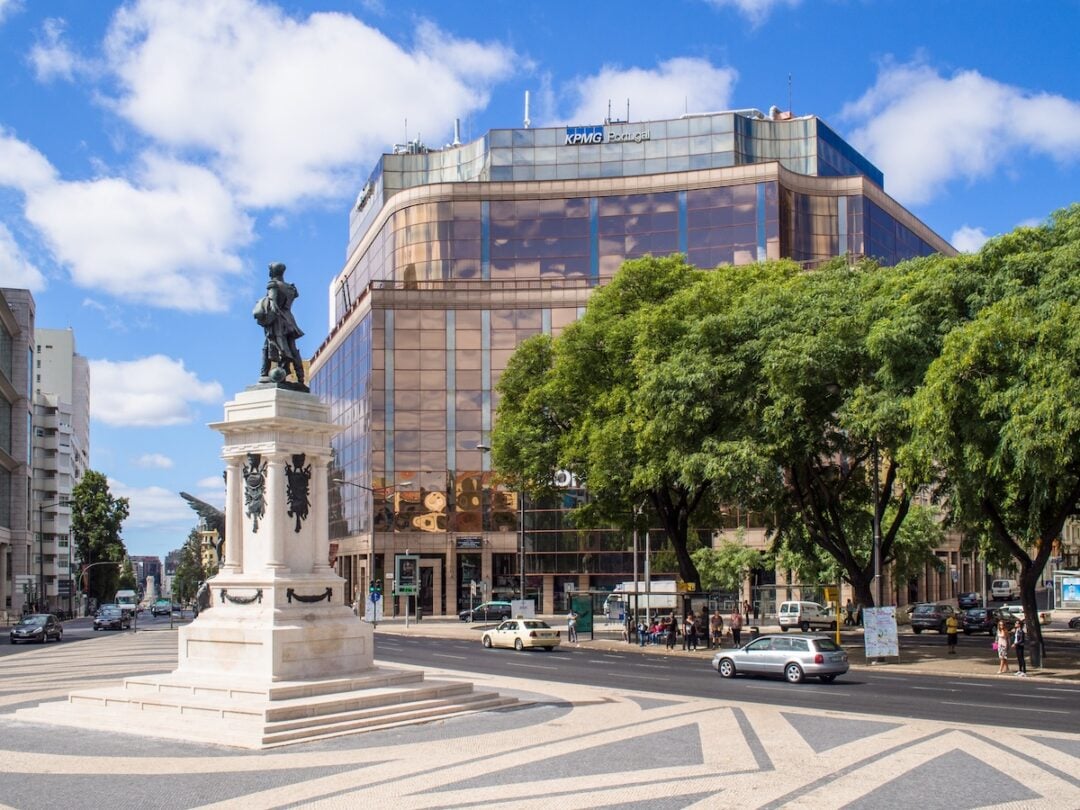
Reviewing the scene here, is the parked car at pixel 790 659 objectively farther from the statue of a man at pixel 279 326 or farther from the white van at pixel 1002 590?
the white van at pixel 1002 590

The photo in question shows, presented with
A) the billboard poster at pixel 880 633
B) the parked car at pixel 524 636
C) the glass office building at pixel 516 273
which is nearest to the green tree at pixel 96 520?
the glass office building at pixel 516 273

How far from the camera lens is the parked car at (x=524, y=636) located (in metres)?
46.9

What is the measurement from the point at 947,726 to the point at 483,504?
201 feet

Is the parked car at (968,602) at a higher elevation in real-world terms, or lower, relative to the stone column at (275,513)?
lower

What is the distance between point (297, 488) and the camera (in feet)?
76.2

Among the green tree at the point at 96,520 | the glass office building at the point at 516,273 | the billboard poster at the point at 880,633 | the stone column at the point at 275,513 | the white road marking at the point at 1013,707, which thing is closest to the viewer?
the stone column at the point at 275,513

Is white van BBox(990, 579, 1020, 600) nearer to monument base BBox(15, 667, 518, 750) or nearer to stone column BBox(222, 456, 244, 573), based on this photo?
monument base BBox(15, 667, 518, 750)

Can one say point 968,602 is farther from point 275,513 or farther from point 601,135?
point 275,513

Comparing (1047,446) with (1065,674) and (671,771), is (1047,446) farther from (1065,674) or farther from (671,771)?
(671,771)

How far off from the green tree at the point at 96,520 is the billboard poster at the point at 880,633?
335 ft

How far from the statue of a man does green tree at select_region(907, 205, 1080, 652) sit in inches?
701

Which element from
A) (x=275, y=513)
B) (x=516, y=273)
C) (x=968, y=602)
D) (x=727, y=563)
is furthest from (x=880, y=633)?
(x=516, y=273)

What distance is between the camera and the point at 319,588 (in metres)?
22.9

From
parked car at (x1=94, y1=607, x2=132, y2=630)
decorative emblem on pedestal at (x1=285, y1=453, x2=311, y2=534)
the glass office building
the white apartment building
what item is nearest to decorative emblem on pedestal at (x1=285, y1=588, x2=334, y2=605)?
decorative emblem on pedestal at (x1=285, y1=453, x2=311, y2=534)
